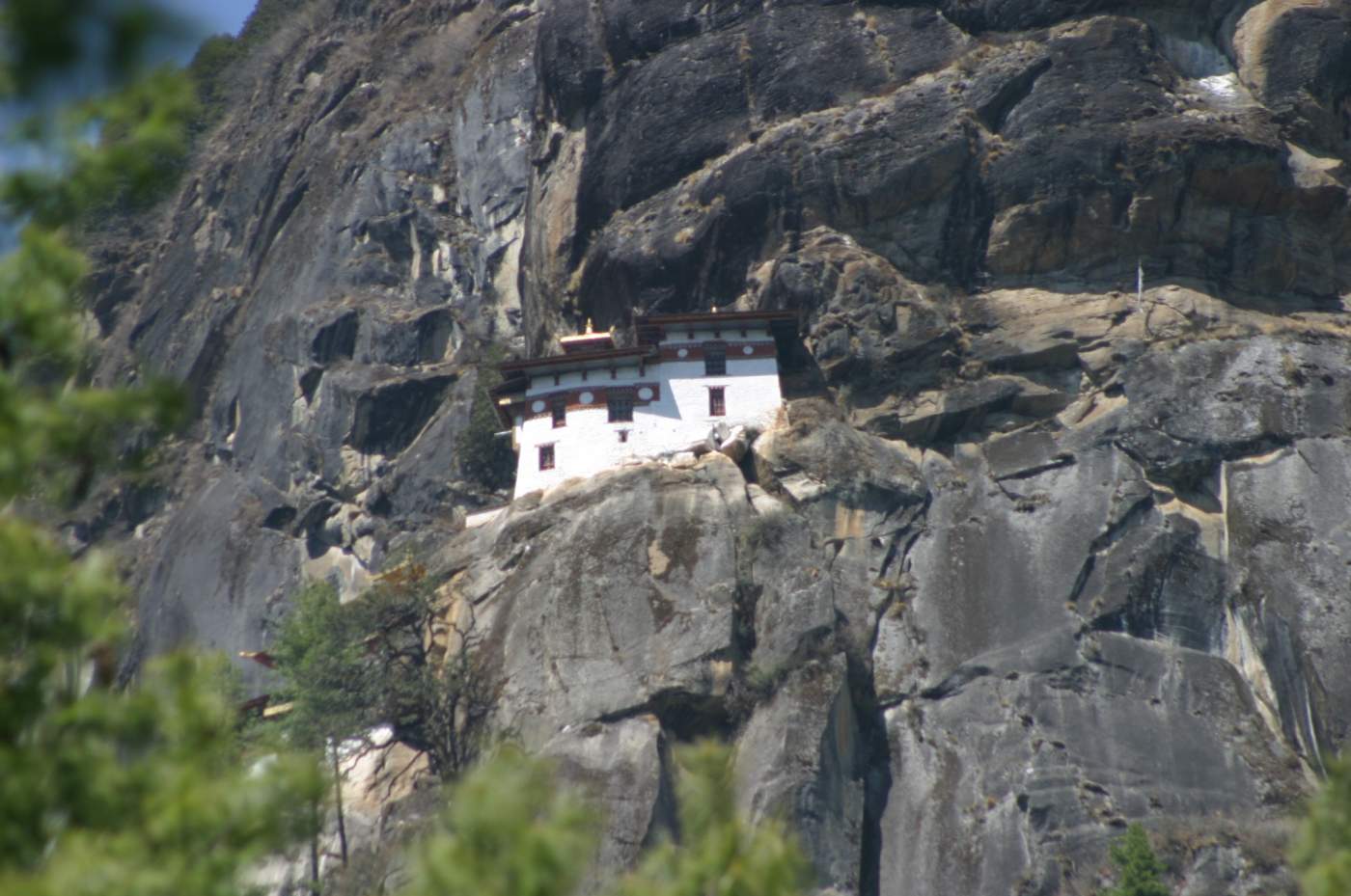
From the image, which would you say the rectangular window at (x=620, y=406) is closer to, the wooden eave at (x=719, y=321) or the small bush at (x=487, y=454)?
the wooden eave at (x=719, y=321)

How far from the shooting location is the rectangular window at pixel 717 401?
1746 inches

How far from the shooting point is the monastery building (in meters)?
44.0

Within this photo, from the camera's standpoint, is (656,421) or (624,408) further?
(624,408)

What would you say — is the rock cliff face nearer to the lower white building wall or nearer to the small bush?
the small bush

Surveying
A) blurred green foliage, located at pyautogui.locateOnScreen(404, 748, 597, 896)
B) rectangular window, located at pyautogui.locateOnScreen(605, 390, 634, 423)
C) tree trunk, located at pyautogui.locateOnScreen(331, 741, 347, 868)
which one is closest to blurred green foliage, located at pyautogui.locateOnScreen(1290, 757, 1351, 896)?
blurred green foliage, located at pyautogui.locateOnScreen(404, 748, 597, 896)

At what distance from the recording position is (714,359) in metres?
45.0

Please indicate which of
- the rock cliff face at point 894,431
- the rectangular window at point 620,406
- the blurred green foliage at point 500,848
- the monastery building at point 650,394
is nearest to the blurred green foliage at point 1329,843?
the blurred green foliage at point 500,848

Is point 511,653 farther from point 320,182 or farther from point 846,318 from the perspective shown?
point 320,182

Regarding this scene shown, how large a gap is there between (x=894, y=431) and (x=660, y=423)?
6.59 metres

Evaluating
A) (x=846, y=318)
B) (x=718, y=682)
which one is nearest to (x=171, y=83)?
(x=718, y=682)

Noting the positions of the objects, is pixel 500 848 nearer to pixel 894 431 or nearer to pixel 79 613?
pixel 79 613

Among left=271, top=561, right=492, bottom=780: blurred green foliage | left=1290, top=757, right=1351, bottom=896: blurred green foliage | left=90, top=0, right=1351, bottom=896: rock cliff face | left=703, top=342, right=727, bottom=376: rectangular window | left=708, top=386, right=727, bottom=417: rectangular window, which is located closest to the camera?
left=1290, top=757, right=1351, bottom=896: blurred green foliage

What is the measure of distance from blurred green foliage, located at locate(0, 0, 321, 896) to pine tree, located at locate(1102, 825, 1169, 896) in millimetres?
24945

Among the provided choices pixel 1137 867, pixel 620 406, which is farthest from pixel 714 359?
pixel 1137 867
